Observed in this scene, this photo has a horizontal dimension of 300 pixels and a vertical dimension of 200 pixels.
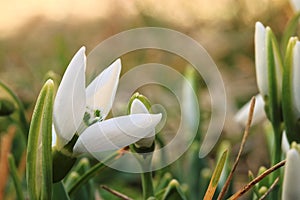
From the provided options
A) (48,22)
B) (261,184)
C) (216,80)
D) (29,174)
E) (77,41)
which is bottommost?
(261,184)

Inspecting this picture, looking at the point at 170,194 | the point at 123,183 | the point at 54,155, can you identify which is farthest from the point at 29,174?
the point at 123,183

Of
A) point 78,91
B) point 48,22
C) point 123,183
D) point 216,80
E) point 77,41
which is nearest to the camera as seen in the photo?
point 78,91

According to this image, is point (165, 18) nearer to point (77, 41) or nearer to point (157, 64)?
point (157, 64)

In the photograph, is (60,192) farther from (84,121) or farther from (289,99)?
(289,99)

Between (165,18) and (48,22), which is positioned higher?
(48,22)

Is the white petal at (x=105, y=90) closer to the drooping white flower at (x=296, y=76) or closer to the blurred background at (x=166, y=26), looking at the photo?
the drooping white flower at (x=296, y=76)

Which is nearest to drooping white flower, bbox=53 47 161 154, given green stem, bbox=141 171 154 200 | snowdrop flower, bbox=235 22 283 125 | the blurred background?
green stem, bbox=141 171 154 200

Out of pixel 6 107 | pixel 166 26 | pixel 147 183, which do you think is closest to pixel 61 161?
pixel 147 183

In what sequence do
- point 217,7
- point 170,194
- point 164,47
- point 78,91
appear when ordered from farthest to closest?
point 217,7 → point 164,47 → point 170,194 → point 78,91
